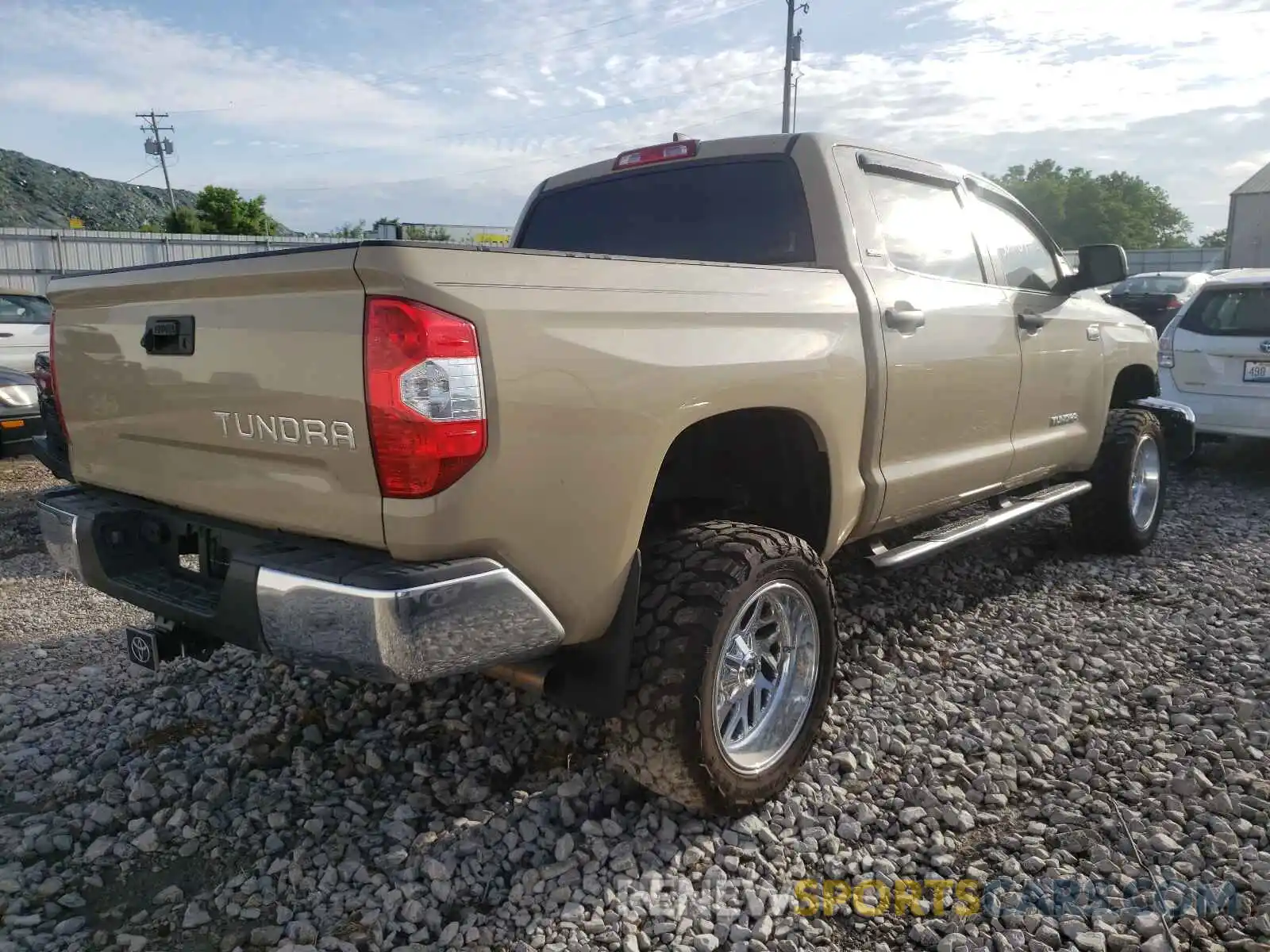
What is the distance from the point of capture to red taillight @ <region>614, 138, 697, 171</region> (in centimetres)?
369

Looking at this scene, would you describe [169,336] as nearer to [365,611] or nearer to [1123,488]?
[365,611]

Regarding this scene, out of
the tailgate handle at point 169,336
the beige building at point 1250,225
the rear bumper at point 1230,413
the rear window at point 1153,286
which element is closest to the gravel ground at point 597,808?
the tailgate handle at point 169,336

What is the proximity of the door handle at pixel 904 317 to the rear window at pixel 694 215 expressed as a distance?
0.33 m

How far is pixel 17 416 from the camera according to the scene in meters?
6.89

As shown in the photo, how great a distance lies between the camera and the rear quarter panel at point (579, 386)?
204 centimetres

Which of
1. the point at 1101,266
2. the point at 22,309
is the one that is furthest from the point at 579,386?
the point at 22,309

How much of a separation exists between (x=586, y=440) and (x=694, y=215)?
1696mm

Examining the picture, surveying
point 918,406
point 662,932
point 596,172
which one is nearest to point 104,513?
point 662,932

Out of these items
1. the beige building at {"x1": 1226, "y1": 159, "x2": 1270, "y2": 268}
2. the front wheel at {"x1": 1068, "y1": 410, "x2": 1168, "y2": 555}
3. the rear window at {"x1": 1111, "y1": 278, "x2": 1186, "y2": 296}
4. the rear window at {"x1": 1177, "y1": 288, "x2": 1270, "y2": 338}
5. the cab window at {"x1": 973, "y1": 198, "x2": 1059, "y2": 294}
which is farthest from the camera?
the beige building at {"x1": 1226, "y1": 159, "x2": 1270, "y2": 268}

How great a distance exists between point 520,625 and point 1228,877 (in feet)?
6.51

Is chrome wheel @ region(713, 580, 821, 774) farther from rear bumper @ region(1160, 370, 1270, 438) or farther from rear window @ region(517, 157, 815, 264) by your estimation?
rear bumper @ region(1160, 370, 1270, 438)

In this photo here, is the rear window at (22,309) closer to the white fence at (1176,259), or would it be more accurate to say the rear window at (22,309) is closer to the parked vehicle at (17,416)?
the parked vehicle at (17,416)

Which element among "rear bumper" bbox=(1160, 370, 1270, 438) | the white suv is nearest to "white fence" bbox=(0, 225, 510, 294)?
the white suv

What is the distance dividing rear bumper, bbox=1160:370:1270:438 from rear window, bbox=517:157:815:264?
519cm
